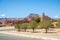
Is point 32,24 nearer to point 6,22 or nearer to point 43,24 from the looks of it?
point 43,24

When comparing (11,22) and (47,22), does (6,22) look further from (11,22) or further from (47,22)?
(47,22)

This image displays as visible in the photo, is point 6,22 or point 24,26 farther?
point 6,22

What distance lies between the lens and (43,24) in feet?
172

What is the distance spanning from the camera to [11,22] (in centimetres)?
14200

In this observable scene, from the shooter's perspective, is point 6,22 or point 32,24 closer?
point 32,24

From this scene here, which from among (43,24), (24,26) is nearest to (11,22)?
(24,26)

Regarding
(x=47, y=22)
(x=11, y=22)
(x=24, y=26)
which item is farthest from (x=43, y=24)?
(x=11, y=22)

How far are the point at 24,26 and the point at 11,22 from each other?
265 ft

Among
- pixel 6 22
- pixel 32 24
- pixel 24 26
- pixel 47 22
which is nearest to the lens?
pixel 47 22

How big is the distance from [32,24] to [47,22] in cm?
587

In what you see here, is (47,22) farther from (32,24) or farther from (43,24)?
(32,24)

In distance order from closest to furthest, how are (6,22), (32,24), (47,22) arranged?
(47,22)
(32,24)
(6,22)

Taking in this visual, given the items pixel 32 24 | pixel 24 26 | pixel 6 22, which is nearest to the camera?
pixel 32 24

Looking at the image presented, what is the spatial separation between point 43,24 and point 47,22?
1417 millimetres
